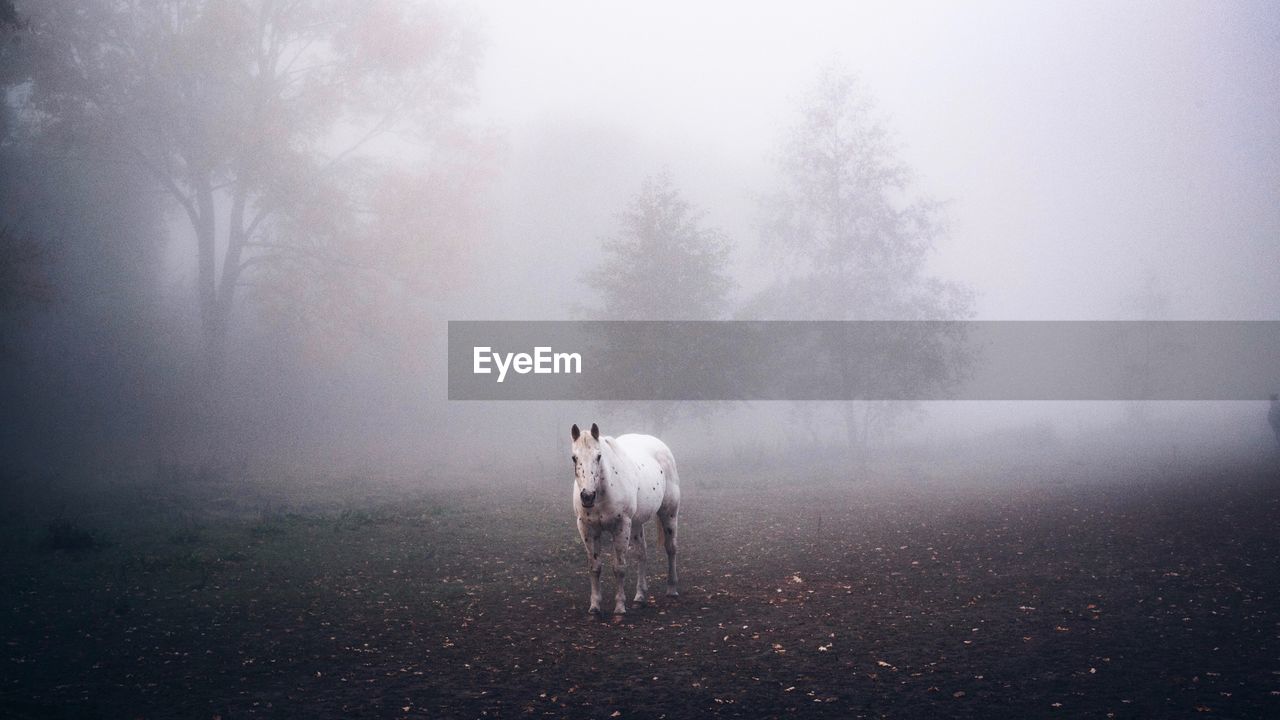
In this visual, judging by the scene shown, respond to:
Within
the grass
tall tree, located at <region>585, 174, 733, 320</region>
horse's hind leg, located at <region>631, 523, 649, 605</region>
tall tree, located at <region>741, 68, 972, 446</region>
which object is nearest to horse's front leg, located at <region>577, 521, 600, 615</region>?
horse's hind leg, located at <region>631, 523, 649, 605</region>

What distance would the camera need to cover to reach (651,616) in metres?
9.46

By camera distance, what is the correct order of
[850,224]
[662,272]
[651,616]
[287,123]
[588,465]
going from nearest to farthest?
[588,465] → [651,616] → [287,123] → [662,272] → [850,224]

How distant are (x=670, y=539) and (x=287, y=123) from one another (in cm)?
2631

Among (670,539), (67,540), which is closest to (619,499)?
(670,539)

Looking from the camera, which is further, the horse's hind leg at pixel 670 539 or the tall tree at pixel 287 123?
the tall tree at pixel 287 123

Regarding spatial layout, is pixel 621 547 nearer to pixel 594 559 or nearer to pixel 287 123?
pixel 594 559

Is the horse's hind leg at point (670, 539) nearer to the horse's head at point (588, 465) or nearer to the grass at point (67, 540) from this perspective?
the horse's head at point (588, 465)

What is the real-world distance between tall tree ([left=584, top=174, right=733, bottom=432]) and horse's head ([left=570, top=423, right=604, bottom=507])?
785 inches

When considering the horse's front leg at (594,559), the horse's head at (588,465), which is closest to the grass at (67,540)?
the horse's front leg at (594,559)

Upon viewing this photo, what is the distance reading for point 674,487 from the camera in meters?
11.0

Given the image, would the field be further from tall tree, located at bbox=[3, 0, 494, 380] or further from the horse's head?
tall tree, located at bbox=[3, 0, 494, 380]

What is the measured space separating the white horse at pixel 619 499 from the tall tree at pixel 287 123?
22.8 meters

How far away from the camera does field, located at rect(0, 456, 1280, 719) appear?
642 centimetres

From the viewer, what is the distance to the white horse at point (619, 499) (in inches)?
360
